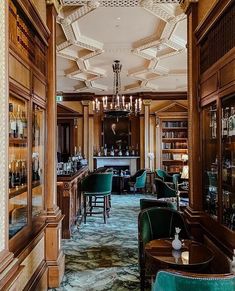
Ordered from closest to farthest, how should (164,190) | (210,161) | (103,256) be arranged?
(210,161), (103,256), (164,190)

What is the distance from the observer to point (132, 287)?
377cm

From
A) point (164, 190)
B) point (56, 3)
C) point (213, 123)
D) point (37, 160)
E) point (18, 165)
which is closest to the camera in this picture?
point (18, 165)

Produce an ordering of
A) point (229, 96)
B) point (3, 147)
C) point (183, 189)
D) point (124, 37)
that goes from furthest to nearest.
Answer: point (183, 189) < point (124, 37) < point (229, 96) < point (3, 147)

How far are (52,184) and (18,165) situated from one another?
98 centimetres

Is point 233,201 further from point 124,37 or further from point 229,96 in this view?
point 124,37

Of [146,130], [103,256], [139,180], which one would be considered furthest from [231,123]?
[146,130]

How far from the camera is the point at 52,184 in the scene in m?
3.89

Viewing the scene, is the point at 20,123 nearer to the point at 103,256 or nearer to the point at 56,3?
the point at 56,3

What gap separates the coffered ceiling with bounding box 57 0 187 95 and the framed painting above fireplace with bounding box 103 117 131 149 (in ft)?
7.41

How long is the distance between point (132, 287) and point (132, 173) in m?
8.17

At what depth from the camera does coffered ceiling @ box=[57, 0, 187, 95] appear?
193 inches

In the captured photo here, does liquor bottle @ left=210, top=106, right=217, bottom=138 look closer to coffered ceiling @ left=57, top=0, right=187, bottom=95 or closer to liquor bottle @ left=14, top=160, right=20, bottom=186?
coffered ceiling @ left=57, top=0, right=187, bottom=95

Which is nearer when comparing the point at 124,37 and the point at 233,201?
the point at 233,201

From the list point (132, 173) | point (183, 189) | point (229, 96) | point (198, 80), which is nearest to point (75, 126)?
point (132, 173)
